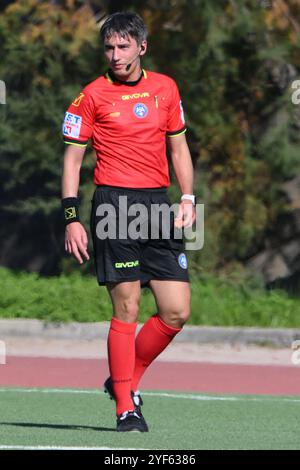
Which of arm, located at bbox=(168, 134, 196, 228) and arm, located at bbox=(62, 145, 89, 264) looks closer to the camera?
arm, located at bbox=(62, 145, 89, 264)

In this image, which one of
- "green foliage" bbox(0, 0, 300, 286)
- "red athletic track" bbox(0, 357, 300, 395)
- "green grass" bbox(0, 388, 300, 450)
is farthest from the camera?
"green foliage" bbox(0, 0, 300, 286)

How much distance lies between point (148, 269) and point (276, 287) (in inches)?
355

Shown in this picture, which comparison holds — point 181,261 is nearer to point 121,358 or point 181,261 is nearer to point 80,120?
point 121,358

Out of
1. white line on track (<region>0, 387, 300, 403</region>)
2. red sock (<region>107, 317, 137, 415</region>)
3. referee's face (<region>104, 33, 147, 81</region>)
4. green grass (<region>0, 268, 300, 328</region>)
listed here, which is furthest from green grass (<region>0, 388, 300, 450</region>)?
green grass (<region>0, 268, 300, 328</region>)

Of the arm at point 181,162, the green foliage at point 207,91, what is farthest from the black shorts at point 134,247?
the green foliage at point 207,91

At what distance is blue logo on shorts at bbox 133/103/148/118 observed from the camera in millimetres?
7473

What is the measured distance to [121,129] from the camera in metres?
7.46

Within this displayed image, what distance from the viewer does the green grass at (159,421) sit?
701 cm

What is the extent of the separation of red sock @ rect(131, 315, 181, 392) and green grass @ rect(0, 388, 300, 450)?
13.9 inches

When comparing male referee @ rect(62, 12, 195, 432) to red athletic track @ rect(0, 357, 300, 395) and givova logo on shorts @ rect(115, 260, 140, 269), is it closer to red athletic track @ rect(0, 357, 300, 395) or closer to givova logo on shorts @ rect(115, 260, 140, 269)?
givova logo on shorts @ rect(115, 260, 140, 269)

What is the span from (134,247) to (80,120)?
0.73 m

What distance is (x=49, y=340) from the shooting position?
13.4 metres

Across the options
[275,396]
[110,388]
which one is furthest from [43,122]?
[110,388]
